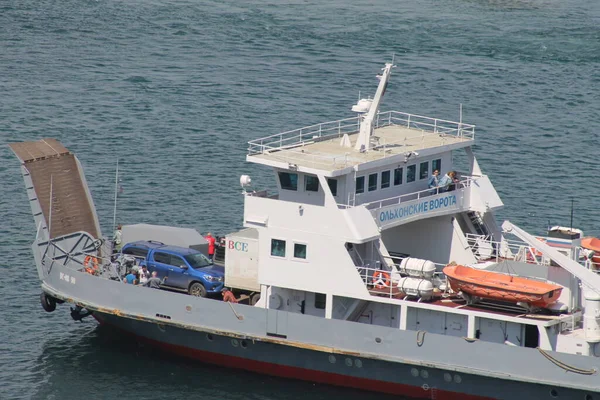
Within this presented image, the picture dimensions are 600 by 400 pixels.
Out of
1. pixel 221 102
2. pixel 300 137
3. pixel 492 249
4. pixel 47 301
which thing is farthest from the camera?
pixel 221 102

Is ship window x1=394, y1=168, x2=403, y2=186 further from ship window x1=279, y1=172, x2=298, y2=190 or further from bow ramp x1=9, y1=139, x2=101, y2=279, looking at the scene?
bow ramp x1=9, y1=139, x2=101, y2=279

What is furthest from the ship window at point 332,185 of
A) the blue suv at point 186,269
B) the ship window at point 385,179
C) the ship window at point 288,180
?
the blue suv at point 186,269

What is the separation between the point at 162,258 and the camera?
3991 centimetres

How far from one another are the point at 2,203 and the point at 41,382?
18.8 m

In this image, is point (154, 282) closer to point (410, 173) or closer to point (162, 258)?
point (162, 258)

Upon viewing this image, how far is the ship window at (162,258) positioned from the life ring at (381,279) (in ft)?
24.8

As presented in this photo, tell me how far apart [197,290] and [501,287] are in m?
10.7

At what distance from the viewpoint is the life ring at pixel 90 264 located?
40.5 m

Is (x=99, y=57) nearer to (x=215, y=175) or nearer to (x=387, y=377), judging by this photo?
(x=215, y=175)

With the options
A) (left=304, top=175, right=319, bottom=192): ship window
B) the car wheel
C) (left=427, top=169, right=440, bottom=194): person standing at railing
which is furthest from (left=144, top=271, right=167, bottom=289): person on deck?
(left=427, top=169, right=440, bottom=194): person standing at railing

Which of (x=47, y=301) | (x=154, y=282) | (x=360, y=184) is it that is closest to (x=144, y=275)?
(x=154, y=282)

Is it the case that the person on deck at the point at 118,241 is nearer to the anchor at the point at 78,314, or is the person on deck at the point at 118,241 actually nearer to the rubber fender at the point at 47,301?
the anchor at the point at 78,314

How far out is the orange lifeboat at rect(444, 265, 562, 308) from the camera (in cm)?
3369

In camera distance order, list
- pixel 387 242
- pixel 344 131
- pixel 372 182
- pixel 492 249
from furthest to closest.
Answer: pixel 344 131 < pixel 387 242 < pixel 492 249 < pixel 372 182
